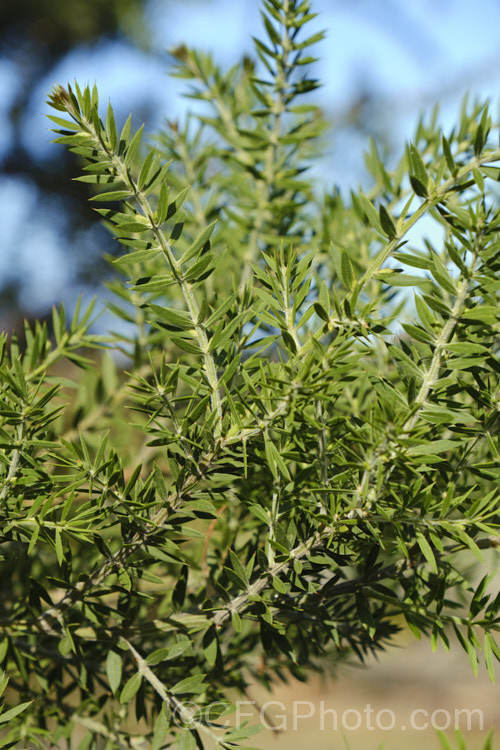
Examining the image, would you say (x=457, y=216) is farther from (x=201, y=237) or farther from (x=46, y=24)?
(x=46, y=24)

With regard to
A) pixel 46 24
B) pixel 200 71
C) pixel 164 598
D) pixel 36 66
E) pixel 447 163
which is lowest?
pixel 164 598

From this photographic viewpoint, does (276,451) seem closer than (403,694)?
Yes

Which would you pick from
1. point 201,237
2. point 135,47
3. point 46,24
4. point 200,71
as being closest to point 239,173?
point 200,71

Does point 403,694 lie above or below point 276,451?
below

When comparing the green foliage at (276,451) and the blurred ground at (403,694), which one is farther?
the blurred ground at (403,694)

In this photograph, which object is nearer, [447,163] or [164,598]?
[447,163]

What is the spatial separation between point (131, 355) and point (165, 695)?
8.3 inches

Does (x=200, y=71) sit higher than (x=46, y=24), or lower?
lower

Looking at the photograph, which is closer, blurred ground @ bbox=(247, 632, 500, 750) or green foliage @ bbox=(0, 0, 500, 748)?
green foliage @ bbox=(0, 0, 500, 748)

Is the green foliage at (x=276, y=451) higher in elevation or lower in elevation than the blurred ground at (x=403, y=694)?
higher

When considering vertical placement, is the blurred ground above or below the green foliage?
below

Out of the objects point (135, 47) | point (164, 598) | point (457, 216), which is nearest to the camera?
point (457, 216)

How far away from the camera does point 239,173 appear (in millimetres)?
383

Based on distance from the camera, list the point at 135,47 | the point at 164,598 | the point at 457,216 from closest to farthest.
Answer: the point at 457,216 < the point at 164,598 < the point at 135,47
